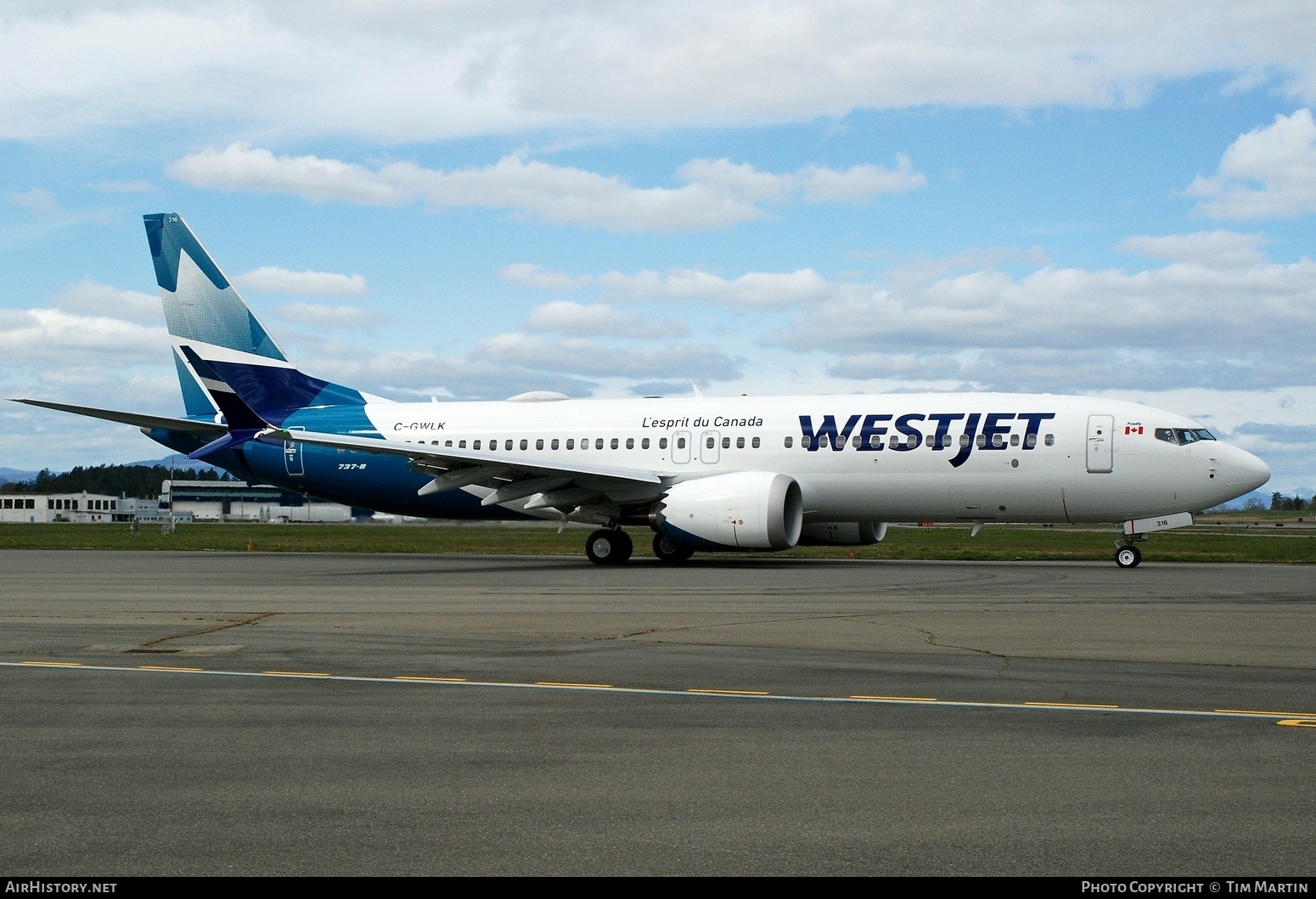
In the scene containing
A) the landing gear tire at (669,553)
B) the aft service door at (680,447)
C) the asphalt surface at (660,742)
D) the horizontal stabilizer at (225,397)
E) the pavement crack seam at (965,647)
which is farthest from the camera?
the horizontal stabilizer at (225,397)

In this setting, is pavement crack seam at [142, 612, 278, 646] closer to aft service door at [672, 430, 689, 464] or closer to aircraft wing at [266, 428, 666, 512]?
aircraft wing at [266, 428, 666, 512]

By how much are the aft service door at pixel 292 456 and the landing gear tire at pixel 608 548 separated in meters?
9.01

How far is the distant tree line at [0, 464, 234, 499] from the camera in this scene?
14675 cm

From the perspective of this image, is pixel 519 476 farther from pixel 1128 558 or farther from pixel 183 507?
pixel 183 507

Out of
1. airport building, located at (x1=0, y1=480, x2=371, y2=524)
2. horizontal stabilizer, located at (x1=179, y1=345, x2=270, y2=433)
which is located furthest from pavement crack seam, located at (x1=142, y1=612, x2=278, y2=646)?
airport building, located at (x1=0, y1=480, x2=371, y2=524)

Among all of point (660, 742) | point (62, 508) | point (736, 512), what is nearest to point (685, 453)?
point (736, 512)

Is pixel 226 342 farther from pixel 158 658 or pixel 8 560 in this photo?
pixel 158 658

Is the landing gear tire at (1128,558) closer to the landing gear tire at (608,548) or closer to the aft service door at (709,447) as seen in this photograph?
the aft service door at (709,447)

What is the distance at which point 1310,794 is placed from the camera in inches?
249

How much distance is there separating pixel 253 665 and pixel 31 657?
2302mm

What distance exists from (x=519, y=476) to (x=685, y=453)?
13.4ft

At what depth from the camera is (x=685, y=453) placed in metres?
31.2

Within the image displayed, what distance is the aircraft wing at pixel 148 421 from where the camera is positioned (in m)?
29.0

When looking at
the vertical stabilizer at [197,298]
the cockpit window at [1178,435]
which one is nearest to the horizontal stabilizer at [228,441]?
the vertical stabilizer at [197,298]
